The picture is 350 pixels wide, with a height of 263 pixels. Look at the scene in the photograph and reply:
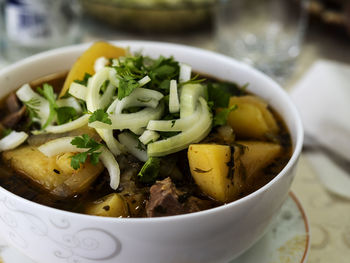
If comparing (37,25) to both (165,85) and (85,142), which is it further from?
(85,142)

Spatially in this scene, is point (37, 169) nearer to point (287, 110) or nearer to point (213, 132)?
point (213, 132)

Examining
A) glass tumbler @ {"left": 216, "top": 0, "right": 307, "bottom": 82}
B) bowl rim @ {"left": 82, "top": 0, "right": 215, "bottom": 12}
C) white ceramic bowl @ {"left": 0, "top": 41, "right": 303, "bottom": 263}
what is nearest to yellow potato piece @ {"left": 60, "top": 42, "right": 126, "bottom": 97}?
white ceramic bowl @ {"left": 0, "top": 41, "right": 303, "bottom": 263}

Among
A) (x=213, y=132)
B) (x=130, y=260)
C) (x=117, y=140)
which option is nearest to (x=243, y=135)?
(x=213, y=132)

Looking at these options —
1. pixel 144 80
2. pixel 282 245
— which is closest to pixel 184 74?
pixel 144 80

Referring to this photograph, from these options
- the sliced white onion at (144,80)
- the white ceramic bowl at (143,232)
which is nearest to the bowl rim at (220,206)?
the white ceramic bowl at (143,232)

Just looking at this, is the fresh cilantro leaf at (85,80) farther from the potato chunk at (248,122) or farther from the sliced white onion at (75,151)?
the potato chunk at (248,122)
